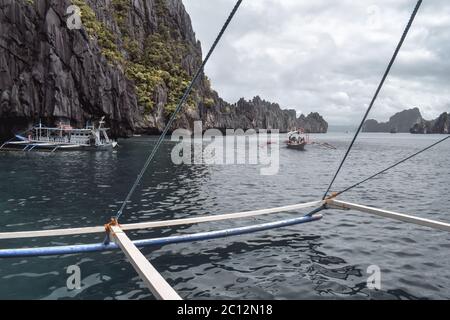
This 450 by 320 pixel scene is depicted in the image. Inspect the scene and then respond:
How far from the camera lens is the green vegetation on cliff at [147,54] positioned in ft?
310

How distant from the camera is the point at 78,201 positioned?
2083 centimetres

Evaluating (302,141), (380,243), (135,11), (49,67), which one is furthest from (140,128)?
(380,243)

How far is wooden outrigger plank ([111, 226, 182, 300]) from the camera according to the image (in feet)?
15.6

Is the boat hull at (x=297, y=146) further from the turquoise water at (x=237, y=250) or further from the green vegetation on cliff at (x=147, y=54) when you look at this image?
the turquoise water at (x=237, y=250)

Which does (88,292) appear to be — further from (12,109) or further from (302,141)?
(302,141)

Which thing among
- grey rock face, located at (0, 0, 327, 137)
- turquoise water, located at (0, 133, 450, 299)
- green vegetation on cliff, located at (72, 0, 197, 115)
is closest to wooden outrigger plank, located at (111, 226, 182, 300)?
turquoise water, located at (0, 133, 450, 299)

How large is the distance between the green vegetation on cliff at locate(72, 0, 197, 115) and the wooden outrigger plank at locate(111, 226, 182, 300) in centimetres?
8839

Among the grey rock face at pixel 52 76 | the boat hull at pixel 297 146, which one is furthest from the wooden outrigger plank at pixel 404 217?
the grey rock face at pixel 52 76

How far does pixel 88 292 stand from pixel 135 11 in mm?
138860

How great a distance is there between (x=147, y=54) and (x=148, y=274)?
12878cm

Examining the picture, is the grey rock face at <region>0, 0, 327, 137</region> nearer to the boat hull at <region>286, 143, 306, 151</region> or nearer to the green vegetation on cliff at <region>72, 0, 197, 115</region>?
the green vegetation on cliff at <region>72, 0, 197, 115</region>

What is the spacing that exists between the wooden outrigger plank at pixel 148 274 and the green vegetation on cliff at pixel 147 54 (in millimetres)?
88392

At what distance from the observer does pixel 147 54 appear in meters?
124
